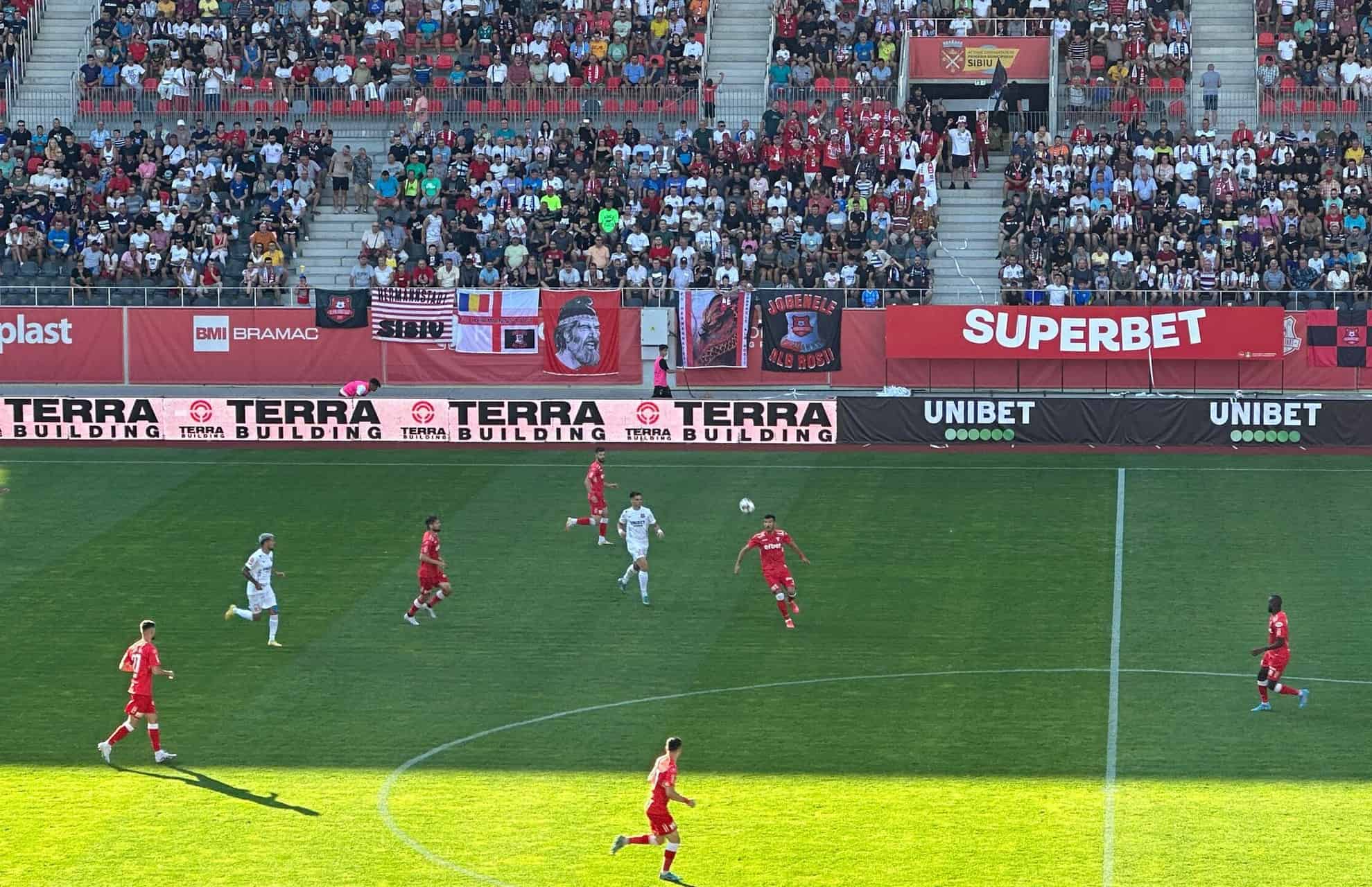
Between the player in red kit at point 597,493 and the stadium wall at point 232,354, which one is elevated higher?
the stadium wall at point 232,354

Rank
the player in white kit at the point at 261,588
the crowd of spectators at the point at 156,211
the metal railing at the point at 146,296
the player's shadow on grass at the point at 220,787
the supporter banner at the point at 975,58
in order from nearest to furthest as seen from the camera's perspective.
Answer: the player's shadow on grass at the point at 220,787, the player in white kit at the point at 261,588, the metal railing at the point at 146,296, the crowd of spectators at the point at 156,211, the supporter banner at the point at 975,58

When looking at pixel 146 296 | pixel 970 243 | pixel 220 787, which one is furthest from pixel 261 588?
pixel 970 243

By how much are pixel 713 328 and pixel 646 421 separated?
5729 millimetres

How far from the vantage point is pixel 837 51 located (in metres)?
57.1

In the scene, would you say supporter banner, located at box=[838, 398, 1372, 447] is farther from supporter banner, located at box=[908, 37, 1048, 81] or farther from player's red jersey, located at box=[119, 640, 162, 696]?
player's red jersey, located at box=[119, 640, 162, 696]

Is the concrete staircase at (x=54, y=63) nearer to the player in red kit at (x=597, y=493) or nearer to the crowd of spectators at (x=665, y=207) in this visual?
the crowd of spectators at (x=665, y=207)

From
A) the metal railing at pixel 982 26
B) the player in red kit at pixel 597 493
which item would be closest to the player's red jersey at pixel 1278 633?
the player in red kit at pixel 597 493

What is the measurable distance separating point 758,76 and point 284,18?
13.7 meters

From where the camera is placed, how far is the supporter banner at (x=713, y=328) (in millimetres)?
49000

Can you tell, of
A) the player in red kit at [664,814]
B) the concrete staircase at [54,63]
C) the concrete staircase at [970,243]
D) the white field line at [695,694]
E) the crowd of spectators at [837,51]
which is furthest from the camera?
the concrete staircase at [54,63]

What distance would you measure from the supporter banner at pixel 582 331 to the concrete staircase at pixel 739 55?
9.62 m

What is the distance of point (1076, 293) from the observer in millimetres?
48844

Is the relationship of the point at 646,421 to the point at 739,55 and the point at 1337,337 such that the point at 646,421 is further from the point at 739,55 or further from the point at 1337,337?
the point at 739,55

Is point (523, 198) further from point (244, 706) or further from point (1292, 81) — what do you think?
point (244, 706)
